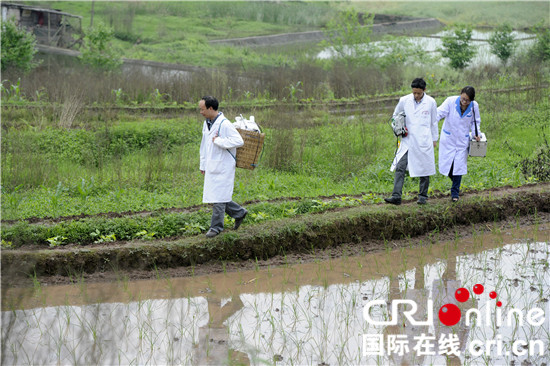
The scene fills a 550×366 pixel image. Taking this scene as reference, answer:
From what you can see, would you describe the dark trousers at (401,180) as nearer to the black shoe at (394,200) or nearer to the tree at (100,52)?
the black shoe at (394,200)

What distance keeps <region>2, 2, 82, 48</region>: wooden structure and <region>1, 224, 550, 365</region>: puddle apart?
2327cm

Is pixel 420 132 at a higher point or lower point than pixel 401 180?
higher

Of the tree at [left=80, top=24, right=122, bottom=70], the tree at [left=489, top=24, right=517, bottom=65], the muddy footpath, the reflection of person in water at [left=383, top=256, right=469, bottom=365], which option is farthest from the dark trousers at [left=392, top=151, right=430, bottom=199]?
the tree at [left=489, top=24, right=517, bottom=65]

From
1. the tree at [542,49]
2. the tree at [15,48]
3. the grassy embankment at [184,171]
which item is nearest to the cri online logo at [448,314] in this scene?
the grassy embankment at [184,171]

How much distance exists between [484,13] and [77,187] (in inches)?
1501

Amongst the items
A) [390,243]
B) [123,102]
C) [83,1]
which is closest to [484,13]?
[83,1]

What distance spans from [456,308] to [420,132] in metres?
3.00

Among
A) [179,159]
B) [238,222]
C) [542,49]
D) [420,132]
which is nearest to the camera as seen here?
[238,222]

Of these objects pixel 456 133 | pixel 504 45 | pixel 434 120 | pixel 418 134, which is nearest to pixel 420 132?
pixel 418 134

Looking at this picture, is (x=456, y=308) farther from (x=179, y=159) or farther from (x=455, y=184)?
(x=179, y=159)

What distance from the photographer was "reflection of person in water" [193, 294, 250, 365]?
5039 mm

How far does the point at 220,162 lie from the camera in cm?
712

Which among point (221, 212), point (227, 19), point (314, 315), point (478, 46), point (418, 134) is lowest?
point (314, 315)

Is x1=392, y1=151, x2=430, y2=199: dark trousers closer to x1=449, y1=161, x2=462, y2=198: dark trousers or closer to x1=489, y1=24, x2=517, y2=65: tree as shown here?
x1=449, y1=161, x2=462, y2=198: dark trousers
